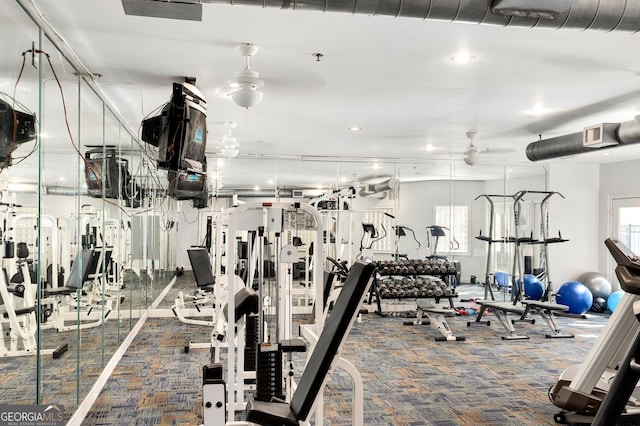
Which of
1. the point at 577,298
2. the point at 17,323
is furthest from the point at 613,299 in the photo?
the point at 17,323

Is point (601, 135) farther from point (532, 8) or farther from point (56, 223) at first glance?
point (56, 223)


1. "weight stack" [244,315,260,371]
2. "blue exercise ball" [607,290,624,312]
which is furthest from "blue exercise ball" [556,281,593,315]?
"weight stack" [244,315,260,371]

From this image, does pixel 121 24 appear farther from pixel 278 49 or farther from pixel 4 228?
pixel 4 228

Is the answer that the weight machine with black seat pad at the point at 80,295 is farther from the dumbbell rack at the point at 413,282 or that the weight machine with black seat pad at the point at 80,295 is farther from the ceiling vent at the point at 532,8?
the dumbbell rack at the point at 413,282

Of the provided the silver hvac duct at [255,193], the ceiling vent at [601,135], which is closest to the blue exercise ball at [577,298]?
the ceiling vent at [601,135]

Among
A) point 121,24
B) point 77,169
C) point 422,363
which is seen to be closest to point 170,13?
point 121,24

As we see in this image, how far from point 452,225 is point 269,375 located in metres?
7.23

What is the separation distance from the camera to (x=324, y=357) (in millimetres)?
2102

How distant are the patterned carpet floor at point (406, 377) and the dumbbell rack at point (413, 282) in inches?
18.2

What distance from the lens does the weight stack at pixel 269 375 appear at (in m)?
3.20

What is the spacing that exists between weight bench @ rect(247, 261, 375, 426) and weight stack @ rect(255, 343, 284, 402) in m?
0.83

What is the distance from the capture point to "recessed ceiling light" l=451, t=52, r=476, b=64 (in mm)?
3711

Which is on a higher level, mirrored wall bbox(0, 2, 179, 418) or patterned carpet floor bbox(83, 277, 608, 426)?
mirrored wall bbox(0, 2, 179, 418)

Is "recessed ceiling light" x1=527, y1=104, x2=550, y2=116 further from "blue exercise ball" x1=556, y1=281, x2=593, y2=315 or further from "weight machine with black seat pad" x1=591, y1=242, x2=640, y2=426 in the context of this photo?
"blue exercise ball" x1=556, y1=281, x2=593, y2=315
